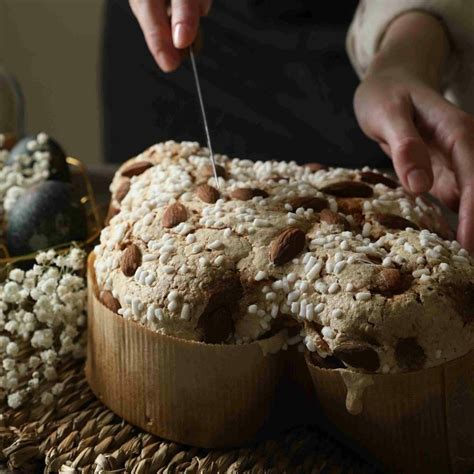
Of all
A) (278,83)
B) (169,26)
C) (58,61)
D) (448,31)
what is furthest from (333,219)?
(58,61)

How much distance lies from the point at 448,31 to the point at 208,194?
561 mm

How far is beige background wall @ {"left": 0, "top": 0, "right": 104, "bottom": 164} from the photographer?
111 inches

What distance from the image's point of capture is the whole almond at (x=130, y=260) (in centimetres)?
92

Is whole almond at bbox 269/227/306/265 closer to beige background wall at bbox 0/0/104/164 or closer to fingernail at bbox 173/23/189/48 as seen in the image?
fingernail at bbox 173/23/189/48

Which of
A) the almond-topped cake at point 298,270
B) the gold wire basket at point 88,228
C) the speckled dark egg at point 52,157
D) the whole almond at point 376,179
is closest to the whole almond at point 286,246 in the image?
the almond-topped cake at point 298,270

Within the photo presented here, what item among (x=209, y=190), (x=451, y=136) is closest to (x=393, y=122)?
(x=451, y=136)

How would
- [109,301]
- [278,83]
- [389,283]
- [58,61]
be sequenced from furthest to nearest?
[58,61] → [278,83] → [109,301] → [389,283]

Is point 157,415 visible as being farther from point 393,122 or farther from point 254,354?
point 393,122

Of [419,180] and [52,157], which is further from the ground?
[419,180]

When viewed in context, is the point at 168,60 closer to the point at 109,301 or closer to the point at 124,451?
the point at 109,301

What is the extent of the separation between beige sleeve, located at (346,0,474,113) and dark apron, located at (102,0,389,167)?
35 cm

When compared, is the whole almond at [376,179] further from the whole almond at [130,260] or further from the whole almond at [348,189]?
the whole almond at [130,260]

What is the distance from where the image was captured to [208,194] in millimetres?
997

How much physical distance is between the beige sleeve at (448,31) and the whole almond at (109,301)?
67 cm
